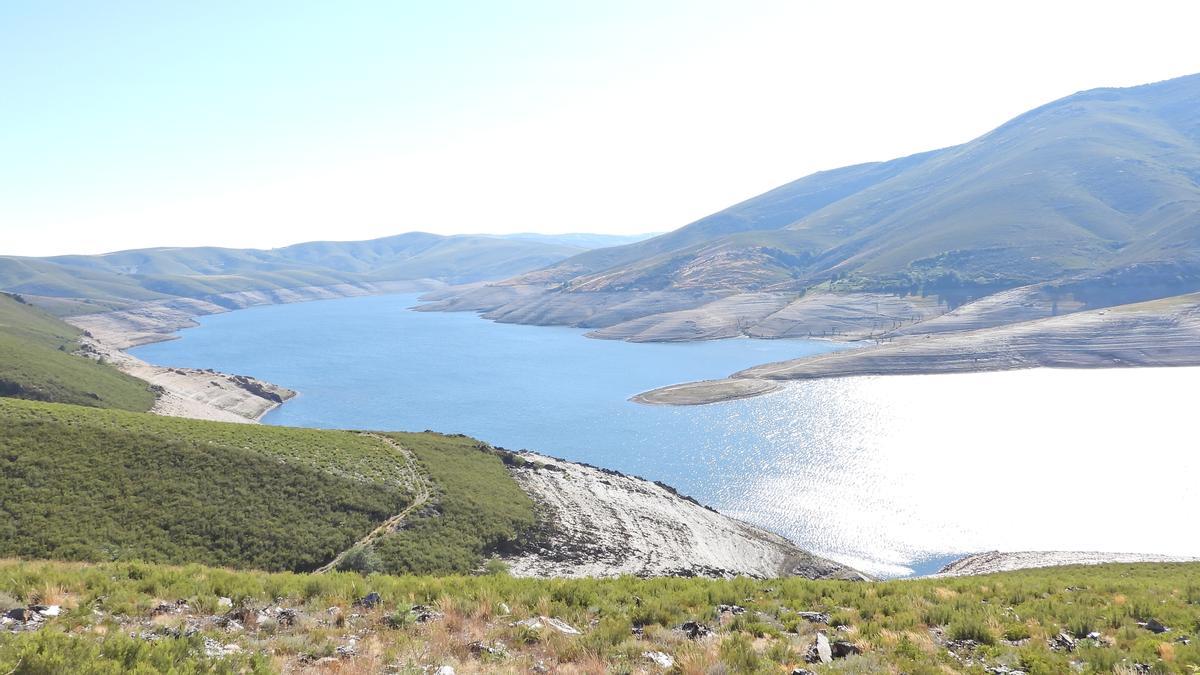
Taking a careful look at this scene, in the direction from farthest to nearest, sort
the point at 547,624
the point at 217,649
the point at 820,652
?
the point at 547,624
the point at 820,652
the point at 217,649

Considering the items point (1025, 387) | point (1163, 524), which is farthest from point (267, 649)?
point (1025, 387)

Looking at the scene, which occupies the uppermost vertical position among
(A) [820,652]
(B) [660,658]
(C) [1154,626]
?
(B) [660,658]

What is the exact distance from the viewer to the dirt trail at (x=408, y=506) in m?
36.5

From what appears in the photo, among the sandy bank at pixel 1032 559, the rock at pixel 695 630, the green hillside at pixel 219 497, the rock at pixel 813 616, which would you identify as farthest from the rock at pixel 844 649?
the sandy bank at pixel 1032 559

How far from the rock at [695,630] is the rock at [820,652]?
245cm

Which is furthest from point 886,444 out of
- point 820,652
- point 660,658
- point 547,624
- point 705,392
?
point 660,658

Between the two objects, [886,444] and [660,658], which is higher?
[660,658]

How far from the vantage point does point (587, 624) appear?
15.5 metres

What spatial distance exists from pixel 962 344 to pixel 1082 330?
30.5 m

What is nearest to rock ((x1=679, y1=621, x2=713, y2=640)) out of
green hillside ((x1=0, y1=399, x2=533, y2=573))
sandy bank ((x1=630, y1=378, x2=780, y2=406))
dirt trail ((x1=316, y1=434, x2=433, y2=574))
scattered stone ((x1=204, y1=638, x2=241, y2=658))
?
scattered stone ((x1=204, y1=638, x2=241, y2=658))

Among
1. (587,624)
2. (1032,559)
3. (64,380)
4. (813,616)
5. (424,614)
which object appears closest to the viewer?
(587,624)

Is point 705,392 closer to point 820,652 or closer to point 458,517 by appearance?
point 458,517

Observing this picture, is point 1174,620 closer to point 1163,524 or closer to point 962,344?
point 1163,524

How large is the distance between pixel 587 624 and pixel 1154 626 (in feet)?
46.5
